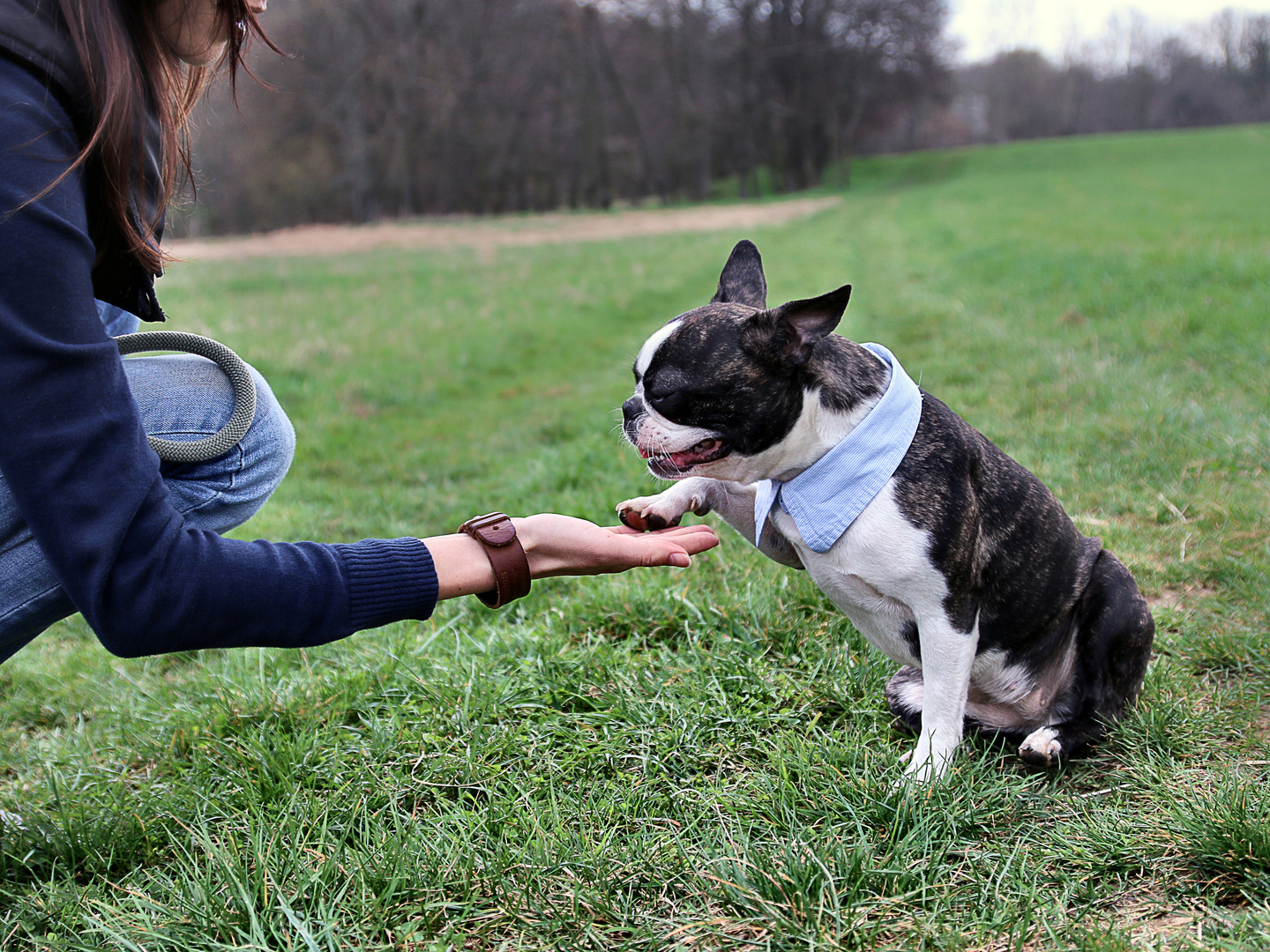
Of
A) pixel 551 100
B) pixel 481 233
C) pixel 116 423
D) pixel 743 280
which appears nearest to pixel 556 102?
pixel 551 100

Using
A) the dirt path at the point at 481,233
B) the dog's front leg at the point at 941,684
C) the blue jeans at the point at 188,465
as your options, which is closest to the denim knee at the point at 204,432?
the blue jeans at the point at 188,465

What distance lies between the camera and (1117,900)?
194 cm

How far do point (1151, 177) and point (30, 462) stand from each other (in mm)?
39772

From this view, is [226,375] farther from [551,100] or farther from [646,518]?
[551,100]

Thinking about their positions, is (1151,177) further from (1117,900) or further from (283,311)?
(1117,900)

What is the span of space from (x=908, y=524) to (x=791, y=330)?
1.89ft

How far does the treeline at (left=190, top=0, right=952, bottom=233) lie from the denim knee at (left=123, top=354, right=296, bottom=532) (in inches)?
1395

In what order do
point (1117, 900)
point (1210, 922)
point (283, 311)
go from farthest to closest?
point (283, 311) < point (1117, 900) < point (1210, 922)

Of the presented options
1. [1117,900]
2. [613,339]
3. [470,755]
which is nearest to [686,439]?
[470,755]

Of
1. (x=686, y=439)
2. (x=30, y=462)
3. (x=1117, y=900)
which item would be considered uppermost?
(x=30, y=462)

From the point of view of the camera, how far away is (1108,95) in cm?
7988

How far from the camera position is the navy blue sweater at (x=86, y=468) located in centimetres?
145

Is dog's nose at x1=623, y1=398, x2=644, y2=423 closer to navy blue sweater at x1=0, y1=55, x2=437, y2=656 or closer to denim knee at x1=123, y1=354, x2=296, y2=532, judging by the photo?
denim knee at x1=123, y1=354, x2=296, y2=532

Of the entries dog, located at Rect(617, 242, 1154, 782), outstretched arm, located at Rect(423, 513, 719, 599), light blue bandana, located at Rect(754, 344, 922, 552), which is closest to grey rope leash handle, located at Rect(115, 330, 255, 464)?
outstretched arm, located at Rect(423, 513, 719, 599)
